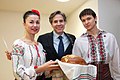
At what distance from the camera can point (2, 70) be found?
3656mm

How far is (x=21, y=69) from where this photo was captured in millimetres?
1272

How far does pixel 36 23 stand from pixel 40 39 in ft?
0.97

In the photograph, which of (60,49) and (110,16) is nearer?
(60,49)

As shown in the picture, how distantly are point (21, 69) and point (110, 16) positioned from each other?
1.87m

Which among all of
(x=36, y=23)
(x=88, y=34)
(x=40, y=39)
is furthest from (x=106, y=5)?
(x=36, y=23)

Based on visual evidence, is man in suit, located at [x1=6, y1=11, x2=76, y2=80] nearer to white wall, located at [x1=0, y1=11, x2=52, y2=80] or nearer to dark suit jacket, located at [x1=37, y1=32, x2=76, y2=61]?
dark suit jacket, located at [x1=37, y1=32, x2=76, y2=61]

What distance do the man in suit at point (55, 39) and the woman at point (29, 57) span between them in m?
0.16

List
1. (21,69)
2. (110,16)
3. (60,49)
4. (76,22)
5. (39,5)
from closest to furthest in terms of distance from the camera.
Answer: (21,69)
(60,49)
(110,16)
(39,5)
(76,22)

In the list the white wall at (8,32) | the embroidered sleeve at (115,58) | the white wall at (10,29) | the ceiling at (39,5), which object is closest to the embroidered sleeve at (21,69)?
the embroidered sleeve at (115,58)

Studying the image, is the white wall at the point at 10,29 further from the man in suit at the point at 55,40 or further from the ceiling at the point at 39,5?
the man in suit at the point at 55,40

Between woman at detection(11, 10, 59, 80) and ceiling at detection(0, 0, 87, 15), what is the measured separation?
1862 mm

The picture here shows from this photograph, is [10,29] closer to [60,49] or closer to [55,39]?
[55,39]

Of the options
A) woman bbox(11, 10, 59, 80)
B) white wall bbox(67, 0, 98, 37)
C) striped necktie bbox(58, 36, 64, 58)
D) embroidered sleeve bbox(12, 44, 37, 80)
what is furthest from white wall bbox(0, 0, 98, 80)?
embroidered sleeve bbox(12, 44, 37, 80)

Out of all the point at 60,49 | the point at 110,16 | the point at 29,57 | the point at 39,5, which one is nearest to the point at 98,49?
the point at 60,49
